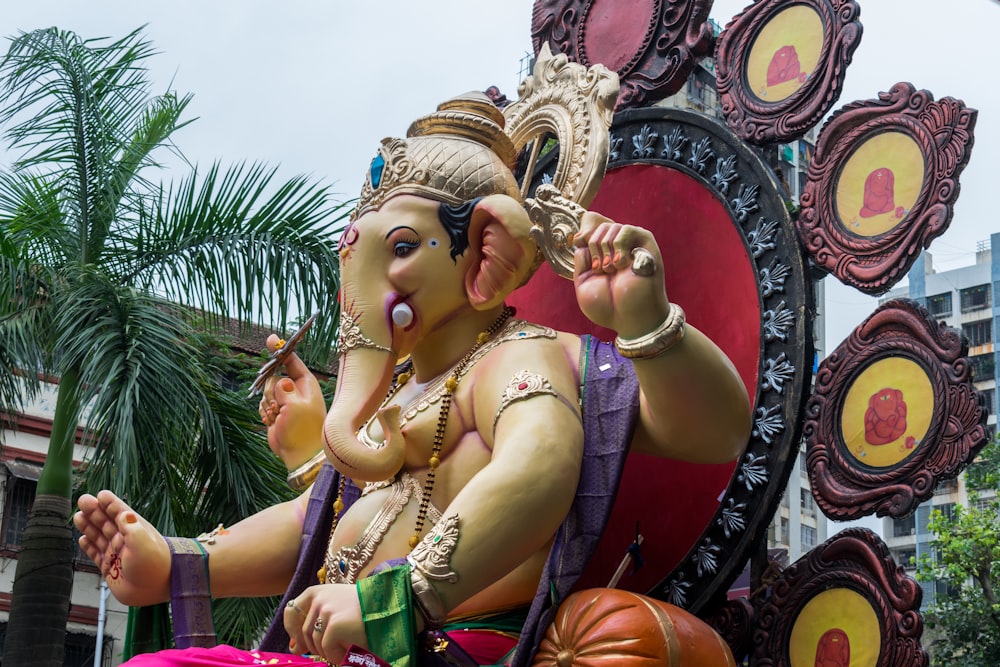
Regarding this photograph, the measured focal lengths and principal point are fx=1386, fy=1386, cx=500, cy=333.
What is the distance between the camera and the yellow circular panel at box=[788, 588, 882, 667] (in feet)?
12.1

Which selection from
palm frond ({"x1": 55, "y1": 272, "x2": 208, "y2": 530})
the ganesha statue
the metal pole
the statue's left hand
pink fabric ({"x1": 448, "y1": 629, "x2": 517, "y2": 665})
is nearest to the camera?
the statue's left hand

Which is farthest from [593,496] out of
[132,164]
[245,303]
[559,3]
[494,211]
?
[132,164]

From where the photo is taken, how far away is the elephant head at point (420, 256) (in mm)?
3775

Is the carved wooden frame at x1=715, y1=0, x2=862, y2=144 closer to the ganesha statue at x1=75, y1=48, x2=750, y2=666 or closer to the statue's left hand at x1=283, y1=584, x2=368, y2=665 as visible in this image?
the ganesha statue at x1=75, y1=48, x2=750, y2=666

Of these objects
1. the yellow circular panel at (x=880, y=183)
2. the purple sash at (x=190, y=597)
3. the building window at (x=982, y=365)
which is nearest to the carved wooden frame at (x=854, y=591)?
the building window at (x=982, y=365)

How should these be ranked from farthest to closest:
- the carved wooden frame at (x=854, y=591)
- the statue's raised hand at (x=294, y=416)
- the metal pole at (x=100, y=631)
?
the metal pole at (x=100, y=631)
the statue's raised hand at (x=294, y=416)
the carved wooden frame at (x=854, y=591)

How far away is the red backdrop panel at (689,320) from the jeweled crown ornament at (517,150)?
44cm

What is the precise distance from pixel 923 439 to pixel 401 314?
1.44m

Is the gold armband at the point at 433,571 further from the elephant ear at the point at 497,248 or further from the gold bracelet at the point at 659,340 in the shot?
the elephant ear at the point at 497,248

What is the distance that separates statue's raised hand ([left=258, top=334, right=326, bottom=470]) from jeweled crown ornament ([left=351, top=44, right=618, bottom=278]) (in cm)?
64

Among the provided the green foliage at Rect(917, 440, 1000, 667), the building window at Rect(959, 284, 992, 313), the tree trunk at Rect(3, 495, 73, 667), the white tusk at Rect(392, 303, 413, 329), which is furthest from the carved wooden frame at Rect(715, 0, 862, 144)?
the building window at Rect(959, 284, 992, 313)

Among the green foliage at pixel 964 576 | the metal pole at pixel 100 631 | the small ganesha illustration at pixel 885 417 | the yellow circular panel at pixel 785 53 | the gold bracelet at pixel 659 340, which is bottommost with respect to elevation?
the metal pole at pixel 100 631

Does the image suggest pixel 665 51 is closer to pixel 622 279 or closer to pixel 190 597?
pixel 622 279

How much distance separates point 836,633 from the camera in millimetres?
3754
